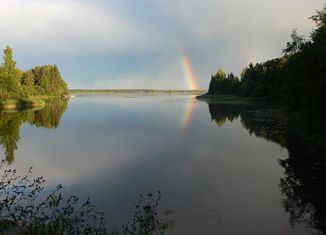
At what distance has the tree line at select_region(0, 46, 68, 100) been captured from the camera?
327ft

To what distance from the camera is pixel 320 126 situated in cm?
4009

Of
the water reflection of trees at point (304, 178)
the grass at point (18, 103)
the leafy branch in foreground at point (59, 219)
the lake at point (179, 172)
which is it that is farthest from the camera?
the grass at point (18, 103)

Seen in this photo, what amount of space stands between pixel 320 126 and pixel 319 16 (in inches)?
676

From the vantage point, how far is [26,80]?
14762 cm

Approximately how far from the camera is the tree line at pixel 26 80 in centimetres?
9981

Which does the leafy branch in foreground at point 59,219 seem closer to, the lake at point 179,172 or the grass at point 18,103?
the lake at point 179,172

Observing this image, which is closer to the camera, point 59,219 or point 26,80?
point 59,219

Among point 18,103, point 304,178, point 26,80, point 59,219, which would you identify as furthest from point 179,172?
point 26,80

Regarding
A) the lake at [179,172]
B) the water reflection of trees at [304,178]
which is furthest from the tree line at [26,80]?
the water reflection of trees at [304,178]

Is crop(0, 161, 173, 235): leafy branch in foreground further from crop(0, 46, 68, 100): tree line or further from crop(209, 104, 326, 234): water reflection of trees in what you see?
crop(0, 46, 68, 100): tree line

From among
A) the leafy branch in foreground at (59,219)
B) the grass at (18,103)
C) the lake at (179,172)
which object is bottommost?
the grass at (18,103)

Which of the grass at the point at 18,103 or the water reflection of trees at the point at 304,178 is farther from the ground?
the water reflection of trees at the point at 304,178

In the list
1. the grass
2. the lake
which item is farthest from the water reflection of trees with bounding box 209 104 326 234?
the grass

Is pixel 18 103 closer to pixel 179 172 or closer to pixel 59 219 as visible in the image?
pixel 179 172
